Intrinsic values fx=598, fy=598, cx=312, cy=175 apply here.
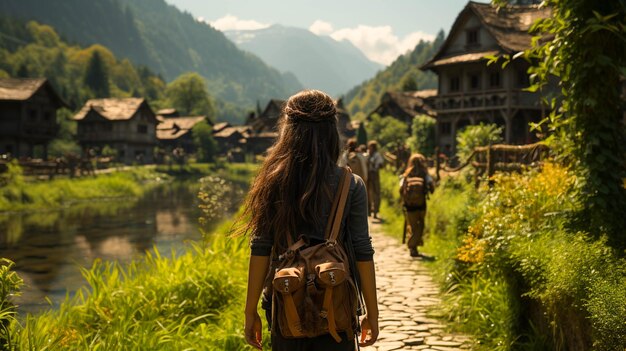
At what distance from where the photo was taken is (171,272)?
8.93 meters

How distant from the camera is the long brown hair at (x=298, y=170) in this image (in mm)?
3088

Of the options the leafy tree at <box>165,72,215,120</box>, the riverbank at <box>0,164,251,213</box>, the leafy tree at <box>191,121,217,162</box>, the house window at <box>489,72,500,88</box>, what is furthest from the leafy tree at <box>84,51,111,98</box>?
the house window at <box>489,72,500,88</box>

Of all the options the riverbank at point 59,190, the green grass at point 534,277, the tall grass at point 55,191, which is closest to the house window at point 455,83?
the riverbank at point 59,190

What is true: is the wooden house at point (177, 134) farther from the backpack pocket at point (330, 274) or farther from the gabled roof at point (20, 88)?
the backpack pocket at point (330, 274)

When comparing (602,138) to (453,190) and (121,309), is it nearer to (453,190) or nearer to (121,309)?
(121,309)

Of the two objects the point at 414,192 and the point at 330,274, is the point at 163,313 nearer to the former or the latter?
the point at 414,192

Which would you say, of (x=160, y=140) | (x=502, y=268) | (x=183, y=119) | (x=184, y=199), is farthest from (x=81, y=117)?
(x=502, y=268)

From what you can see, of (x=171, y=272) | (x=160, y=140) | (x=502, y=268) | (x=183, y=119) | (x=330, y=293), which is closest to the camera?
(x=330, y=293)

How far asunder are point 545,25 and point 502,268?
2500mm

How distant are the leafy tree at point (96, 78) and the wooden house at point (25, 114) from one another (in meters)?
63.8

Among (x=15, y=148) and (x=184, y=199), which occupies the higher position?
(x=15, y=148)

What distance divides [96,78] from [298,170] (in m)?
114

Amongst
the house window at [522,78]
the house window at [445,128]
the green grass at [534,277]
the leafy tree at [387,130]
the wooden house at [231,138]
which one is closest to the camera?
the green grass at [534,277]

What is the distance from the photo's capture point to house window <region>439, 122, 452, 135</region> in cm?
3650
